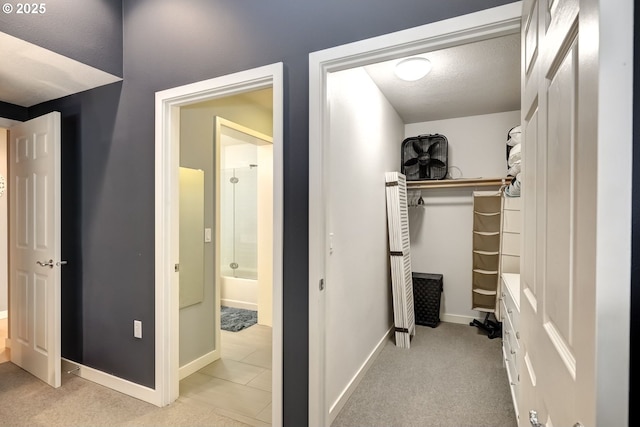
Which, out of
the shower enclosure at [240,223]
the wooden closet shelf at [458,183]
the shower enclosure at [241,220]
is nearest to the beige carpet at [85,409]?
the shower enclosure at [241,220]

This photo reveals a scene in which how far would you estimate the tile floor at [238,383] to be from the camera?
7.22 feet

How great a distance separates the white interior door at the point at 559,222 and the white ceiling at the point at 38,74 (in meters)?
2.60

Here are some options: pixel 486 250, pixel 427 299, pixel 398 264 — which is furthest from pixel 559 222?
pixel 427 299

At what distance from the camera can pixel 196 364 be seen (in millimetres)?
2764

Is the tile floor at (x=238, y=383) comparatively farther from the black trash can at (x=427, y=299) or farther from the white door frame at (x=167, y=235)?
the black trash can at (x=427, y=299)

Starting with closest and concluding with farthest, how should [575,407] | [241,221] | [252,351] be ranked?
[575,407] → [252,351] → [241,221]

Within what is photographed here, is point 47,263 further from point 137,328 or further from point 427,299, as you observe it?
point 427,299

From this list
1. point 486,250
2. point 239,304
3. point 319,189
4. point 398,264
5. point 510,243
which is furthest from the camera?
point 239,304

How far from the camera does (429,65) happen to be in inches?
99.8

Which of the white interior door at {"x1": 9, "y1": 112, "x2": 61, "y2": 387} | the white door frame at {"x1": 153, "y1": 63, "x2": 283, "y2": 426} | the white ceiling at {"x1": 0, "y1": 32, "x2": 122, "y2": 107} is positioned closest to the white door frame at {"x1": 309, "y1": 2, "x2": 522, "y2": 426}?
the white door frame at {"x1": 153, "y1": 63, "x2": 283, "y2": 426}

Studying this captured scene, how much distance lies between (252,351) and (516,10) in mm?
3239

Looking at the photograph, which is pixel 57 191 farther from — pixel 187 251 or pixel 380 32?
pixel 380 32

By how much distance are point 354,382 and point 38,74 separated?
322 cm

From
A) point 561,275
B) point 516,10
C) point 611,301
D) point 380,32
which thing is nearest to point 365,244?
point 380,32
